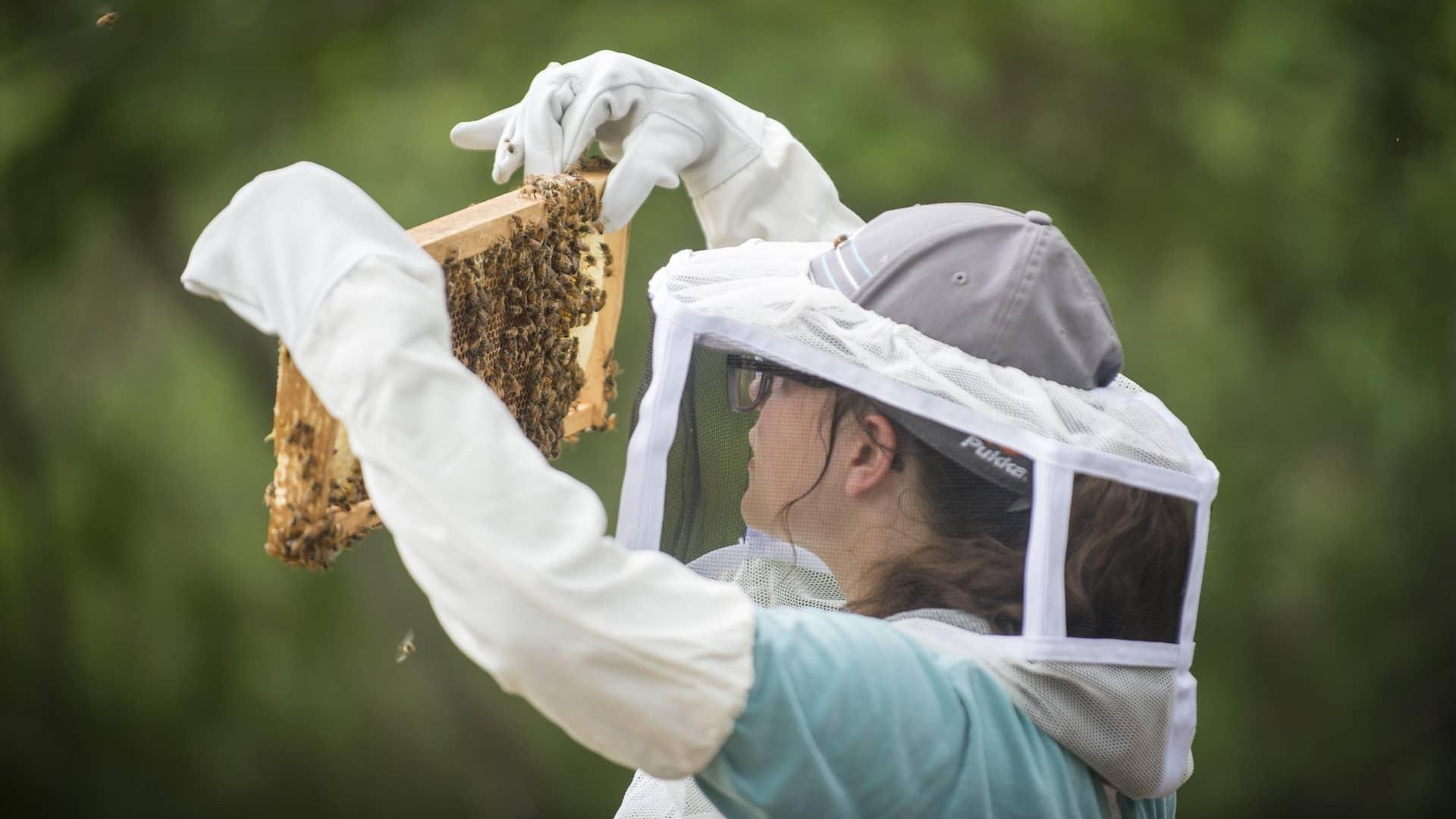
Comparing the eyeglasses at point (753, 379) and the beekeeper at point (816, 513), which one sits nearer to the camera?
the beekeeper at point (816, 513)

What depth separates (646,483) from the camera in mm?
1676

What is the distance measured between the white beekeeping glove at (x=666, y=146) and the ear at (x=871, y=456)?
2.07 feet

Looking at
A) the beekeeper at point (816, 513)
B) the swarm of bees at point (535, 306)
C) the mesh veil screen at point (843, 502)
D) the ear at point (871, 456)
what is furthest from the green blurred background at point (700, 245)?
the ear at point (871, 456)

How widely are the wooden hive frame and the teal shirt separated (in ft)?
1.69

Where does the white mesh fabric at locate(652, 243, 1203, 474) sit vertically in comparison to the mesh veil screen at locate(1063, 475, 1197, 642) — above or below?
above

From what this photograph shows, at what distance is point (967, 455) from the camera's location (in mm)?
1602

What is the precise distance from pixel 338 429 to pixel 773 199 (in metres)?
1.13

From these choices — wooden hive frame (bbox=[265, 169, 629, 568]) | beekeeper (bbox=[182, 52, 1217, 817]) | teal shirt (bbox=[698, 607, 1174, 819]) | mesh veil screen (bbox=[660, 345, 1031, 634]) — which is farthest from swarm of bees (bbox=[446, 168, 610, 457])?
teal shirt (bbox=[698, 607, 1174, 819])

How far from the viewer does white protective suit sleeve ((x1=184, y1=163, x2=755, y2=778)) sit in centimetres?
125

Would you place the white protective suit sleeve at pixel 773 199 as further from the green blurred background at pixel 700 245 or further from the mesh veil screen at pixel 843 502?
the green blurred background at pixel 700 245

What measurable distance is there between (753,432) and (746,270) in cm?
22

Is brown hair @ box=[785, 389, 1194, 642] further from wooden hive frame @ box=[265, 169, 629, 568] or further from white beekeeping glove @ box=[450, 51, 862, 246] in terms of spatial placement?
white beekeeping glove @ box=[450, 51, 862, 246]

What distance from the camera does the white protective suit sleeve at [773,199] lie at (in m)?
2.34

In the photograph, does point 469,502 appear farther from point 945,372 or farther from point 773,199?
point 773,199
